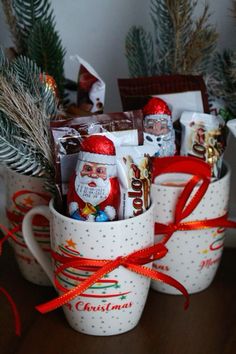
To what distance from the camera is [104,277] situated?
0.70 metres

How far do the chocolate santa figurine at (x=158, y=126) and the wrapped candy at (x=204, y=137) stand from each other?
29mm

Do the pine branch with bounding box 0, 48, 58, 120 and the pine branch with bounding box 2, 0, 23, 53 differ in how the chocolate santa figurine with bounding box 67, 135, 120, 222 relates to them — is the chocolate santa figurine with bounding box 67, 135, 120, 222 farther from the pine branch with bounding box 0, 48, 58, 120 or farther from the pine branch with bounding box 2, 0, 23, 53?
the pine branch with bounding box 2, 0, 23, 53

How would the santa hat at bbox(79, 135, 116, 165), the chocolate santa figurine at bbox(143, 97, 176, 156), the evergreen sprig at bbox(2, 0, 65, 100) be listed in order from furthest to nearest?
the evergreen sprig at bbox(2, 0, 65, 100) → the chocolate santa figurine at bbox(143, 97, 176, 156) → the santa hat at bbox(79, 135, 116, 165)

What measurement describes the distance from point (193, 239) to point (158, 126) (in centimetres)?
16

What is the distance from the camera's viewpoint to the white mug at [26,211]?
31.8 inches

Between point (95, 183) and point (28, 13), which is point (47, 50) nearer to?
point (28, 13)

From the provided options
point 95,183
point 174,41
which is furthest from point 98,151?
point 174,41

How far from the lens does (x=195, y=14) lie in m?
0.91

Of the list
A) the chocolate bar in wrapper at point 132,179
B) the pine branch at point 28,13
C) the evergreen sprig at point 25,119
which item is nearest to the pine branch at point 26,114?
the evergreen sprig at point 25,119

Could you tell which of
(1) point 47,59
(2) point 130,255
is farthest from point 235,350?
(1) point 47,59

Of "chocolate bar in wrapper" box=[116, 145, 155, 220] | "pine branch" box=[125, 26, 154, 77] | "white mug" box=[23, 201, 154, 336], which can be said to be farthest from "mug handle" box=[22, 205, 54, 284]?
"pine branch" box=[125, 26, 154, 77]

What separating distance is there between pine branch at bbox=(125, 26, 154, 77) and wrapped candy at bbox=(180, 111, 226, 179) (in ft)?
0.47

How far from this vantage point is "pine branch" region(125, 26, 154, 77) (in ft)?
2.89

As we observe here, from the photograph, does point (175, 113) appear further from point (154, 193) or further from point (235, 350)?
point (235, 350)
